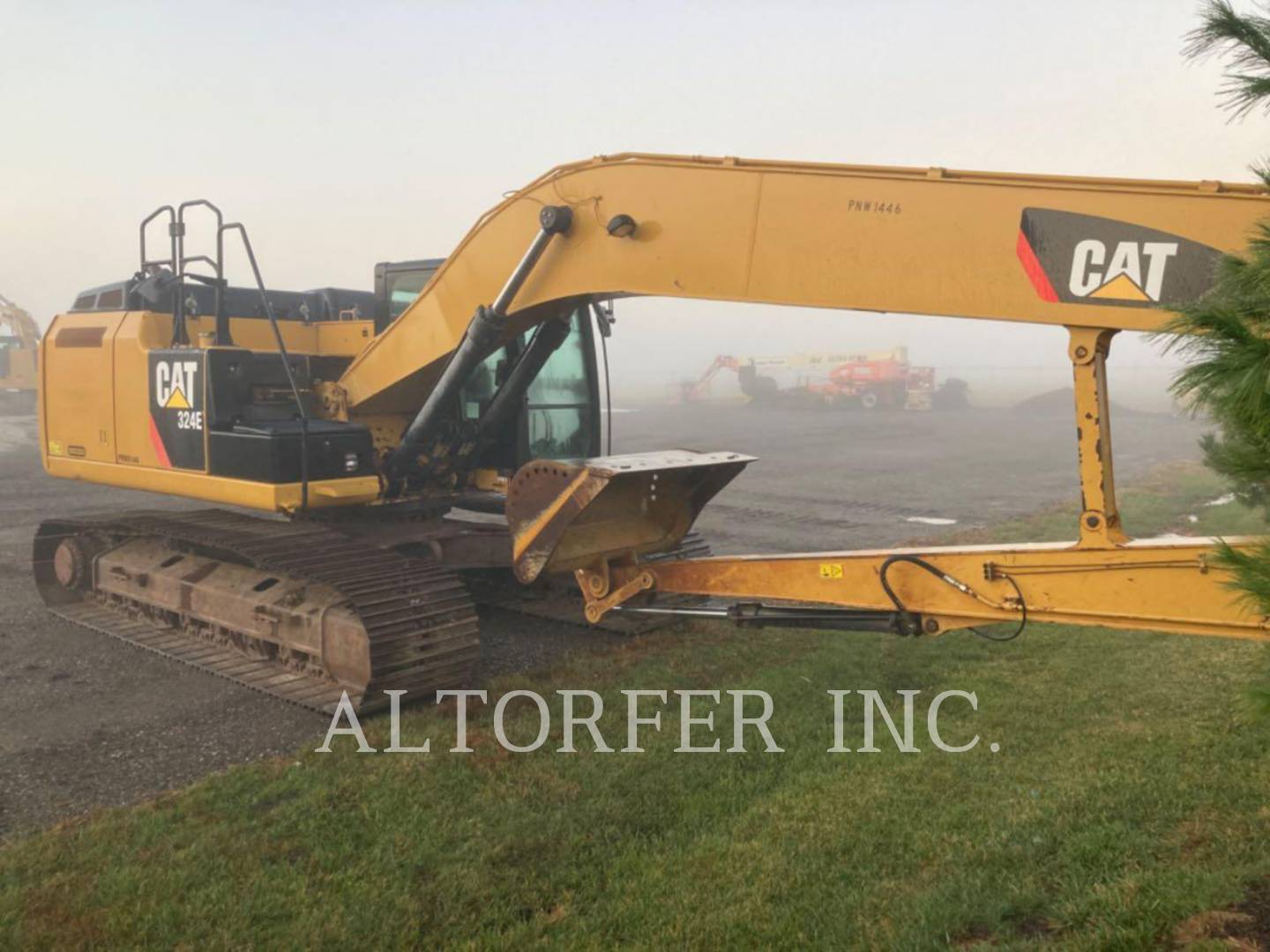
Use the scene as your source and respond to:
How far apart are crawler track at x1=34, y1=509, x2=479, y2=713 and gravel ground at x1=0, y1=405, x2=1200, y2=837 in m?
0.16

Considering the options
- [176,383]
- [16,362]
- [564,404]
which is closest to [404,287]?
[564,404]

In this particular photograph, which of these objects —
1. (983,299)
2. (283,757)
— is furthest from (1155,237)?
(283,757)

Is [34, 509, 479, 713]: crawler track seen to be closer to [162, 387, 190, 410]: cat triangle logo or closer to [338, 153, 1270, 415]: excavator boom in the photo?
[162, 387, 190, 410]: cat triangle logo

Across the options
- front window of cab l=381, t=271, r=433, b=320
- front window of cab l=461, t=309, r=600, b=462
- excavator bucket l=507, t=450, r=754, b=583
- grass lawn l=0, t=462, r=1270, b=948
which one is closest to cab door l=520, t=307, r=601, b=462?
front window of cab l=461, t=309, r=600, b=462

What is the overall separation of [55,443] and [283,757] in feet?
16.1

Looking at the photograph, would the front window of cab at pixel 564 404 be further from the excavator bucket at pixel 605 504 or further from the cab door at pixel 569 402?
the excavator bucket at pixel 605 504

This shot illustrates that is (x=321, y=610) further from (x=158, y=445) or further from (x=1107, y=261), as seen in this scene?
(x=1107, y=261)

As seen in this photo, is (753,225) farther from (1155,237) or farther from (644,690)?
(644,690)

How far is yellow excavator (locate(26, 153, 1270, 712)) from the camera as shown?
4.26 meters

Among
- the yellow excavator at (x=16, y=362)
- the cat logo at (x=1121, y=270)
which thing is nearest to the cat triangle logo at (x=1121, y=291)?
the cat logo at (x=1121, y=270)

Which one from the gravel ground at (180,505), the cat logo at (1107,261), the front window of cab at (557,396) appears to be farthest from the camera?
the front window of cab at (557,396)

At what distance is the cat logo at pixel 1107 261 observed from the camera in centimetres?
408

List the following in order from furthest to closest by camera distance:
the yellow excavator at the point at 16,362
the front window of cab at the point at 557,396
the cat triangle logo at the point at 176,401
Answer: the yellow excavator at the point at 16,362 < the front window of cab at the point at 557,396 < the cat triangle logo at the point at 176,401

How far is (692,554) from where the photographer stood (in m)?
7.73
